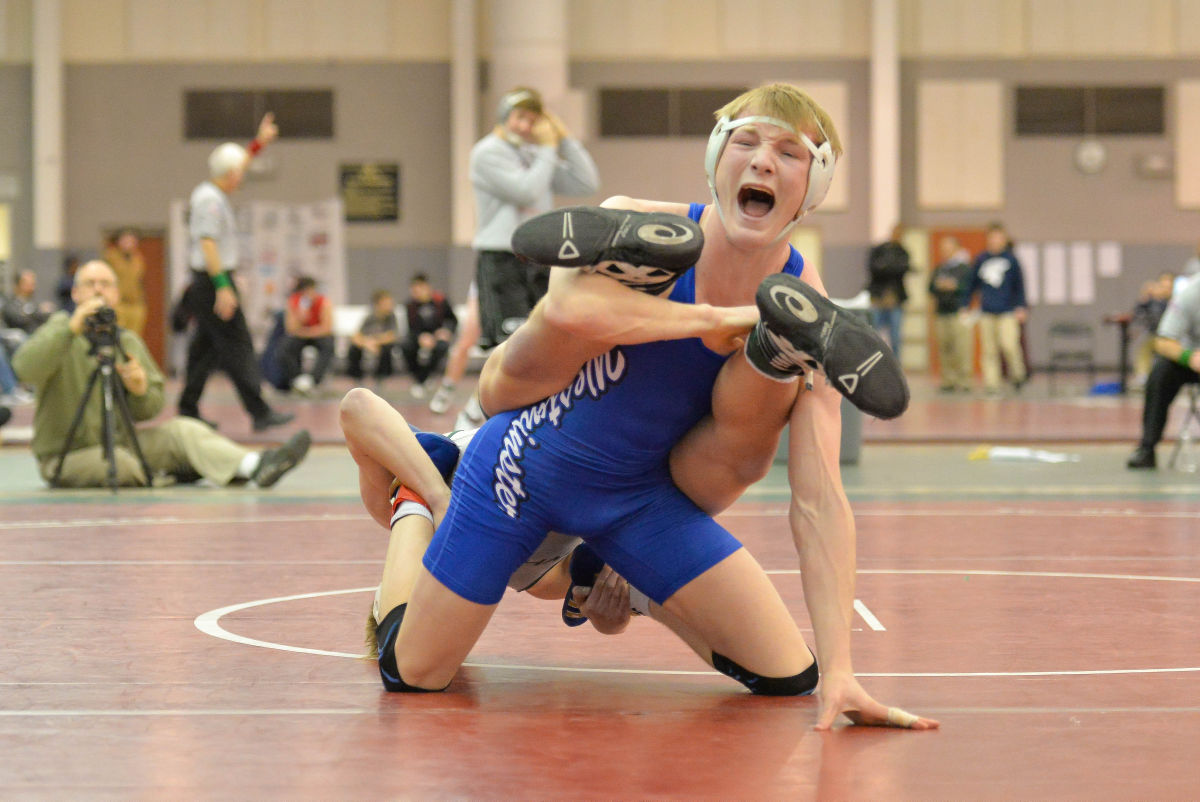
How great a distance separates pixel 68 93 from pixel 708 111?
863cm

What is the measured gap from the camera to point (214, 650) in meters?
3.86

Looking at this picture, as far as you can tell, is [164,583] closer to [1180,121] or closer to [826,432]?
[826,432]

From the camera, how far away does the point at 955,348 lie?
16.0 m

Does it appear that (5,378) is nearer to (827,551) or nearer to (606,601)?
(606,601)

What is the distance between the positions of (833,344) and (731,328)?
28 cm

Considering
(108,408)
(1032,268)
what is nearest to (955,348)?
(1032,268)

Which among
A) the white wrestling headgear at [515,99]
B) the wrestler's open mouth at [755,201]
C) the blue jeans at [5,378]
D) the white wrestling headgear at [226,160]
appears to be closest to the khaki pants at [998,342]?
the white wrestling headgear at [515,99]

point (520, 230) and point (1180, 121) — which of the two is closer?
point (520, 230)

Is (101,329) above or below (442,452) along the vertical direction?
above

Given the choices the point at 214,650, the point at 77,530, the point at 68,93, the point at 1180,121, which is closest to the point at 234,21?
the point at 68,93

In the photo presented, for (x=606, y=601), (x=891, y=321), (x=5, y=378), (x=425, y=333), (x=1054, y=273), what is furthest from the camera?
(x=1054, y=273)

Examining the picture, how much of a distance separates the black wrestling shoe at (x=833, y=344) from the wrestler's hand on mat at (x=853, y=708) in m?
0.56

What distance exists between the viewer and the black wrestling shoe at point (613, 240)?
282cm

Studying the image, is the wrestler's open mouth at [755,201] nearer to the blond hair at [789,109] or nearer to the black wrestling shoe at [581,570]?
the blond hair at [789,109]
